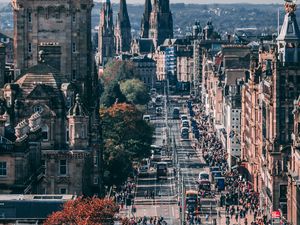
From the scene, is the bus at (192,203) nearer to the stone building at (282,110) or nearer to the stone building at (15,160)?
the stone building at (282,110)

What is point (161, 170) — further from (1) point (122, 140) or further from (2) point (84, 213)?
(2) point (84, 213)

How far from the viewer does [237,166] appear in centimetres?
17200

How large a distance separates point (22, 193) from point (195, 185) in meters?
61.3

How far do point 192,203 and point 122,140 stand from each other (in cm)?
3017

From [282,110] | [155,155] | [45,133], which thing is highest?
[45,133]

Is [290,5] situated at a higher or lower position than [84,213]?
higher

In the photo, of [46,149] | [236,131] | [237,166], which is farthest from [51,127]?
[236,131]

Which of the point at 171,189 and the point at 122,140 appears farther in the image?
the point at 122,140

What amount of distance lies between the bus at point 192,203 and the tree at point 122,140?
7.15 metres

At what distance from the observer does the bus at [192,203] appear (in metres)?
137

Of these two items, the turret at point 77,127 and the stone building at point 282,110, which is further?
the stone building at point 282,110

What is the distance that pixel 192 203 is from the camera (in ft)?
460

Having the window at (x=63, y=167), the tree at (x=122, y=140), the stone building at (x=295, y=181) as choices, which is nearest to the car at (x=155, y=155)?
the tree at (x=122, y=140)

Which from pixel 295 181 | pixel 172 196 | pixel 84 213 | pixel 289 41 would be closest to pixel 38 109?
pixel 295 181
